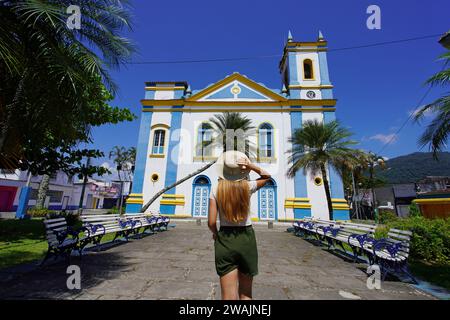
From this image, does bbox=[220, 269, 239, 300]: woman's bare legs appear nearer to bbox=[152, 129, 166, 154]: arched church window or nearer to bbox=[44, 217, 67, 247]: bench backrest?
bbox=[44, 217, 67, 247]: bench backrest

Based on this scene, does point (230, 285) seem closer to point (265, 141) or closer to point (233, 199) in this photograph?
point (233, 199)

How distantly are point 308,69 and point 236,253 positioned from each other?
21995 mm

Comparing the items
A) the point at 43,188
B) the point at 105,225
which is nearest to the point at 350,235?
the point at 105,225

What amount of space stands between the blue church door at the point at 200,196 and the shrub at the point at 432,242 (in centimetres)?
1280

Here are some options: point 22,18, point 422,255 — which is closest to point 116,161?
point 22,18

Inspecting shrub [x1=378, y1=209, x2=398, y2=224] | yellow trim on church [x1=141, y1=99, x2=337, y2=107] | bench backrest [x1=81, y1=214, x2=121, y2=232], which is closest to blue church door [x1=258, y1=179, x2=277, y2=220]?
yellow trim on church [x1=141, y1=99, x2=337, y2=107]

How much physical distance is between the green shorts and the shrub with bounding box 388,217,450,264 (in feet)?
22.0

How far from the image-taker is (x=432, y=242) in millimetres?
5824

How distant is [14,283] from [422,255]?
9.33 m

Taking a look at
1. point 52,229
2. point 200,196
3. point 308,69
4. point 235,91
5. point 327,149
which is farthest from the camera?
point 308,69

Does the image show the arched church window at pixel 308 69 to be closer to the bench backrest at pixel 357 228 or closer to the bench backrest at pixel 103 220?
the bench backrest at pixel 357 228
